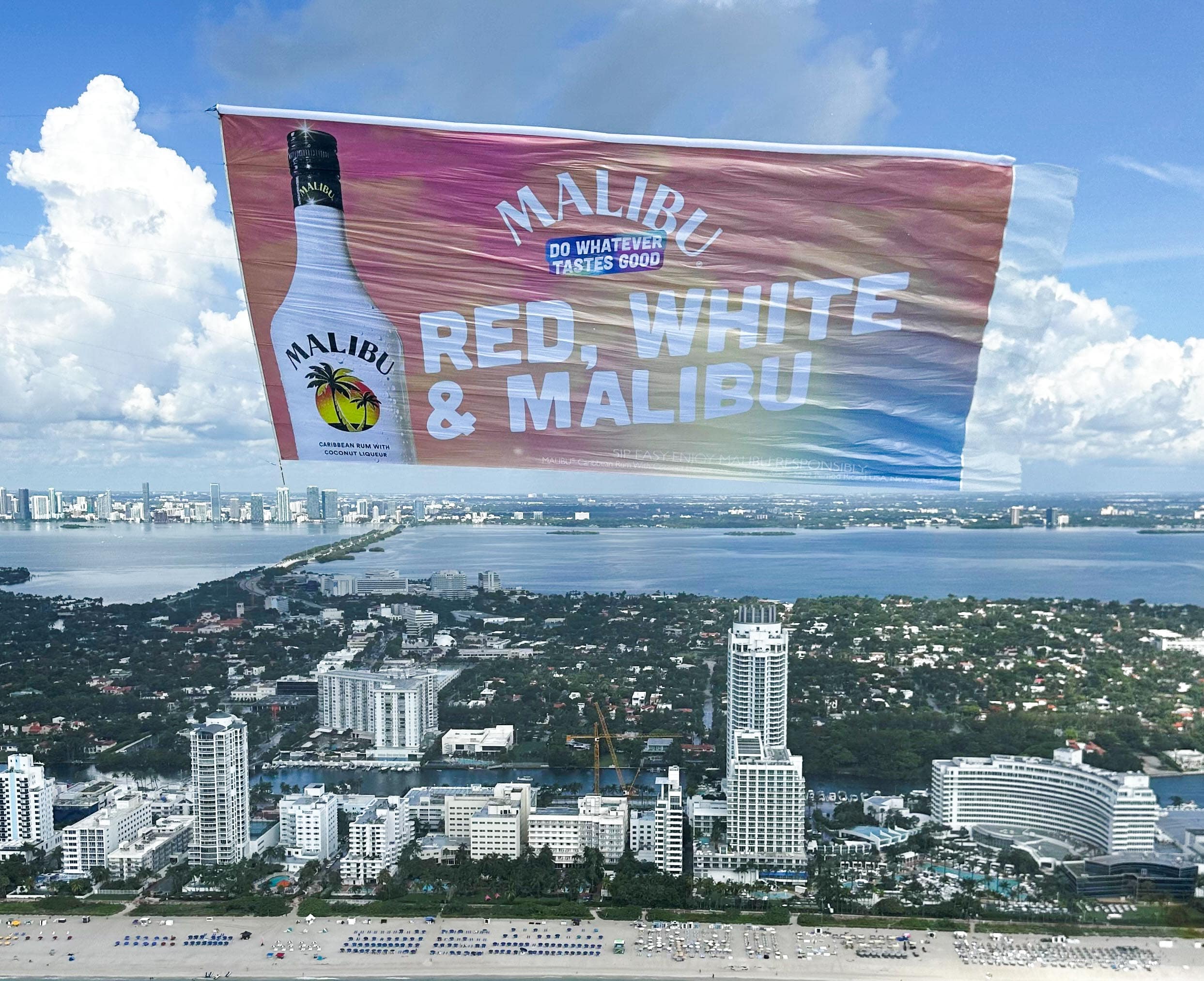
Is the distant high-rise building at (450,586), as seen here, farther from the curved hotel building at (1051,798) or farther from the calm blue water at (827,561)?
the curved hotel building at (1051,798)

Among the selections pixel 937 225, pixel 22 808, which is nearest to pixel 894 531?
pixel 22 808

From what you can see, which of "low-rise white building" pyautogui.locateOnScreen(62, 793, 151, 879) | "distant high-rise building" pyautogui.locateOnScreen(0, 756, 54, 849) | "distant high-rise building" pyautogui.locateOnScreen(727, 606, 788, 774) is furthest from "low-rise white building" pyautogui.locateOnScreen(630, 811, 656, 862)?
"distant high-rise building" pyautogui.locateOnScreen(0, 756, 54, 849)

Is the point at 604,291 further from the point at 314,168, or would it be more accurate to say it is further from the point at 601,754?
the point at 601,754

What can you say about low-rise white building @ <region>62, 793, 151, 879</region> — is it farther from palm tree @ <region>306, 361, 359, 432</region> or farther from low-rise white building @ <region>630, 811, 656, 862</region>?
palm tree @ <region>306, 361, 359, 432</region>

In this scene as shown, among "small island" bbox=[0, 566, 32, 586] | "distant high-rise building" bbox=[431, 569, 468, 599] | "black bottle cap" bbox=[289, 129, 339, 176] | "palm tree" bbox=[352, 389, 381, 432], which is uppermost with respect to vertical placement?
"black bottle cap" bbox=[289, 129, 339, 176]

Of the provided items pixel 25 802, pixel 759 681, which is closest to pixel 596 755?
pixel 759 681

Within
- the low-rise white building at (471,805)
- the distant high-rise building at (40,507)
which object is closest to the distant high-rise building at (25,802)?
the low-rise white building at (471,805)
